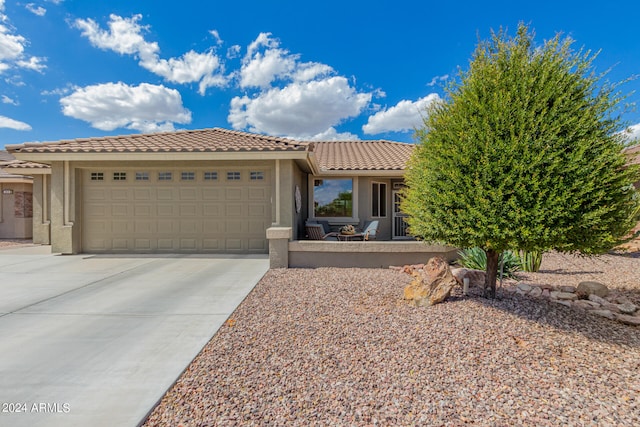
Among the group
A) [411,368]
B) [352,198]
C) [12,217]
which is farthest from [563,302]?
[12,217]

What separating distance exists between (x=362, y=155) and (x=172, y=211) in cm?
846

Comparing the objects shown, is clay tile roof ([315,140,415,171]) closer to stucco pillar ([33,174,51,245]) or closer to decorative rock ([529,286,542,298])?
decorative rock ([529,286,542,298])

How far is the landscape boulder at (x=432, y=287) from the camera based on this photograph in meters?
4.53

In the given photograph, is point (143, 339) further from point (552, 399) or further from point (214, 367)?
point (552, 399)

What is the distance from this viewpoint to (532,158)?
3.58 m

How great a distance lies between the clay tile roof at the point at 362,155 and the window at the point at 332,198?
2.24 ft

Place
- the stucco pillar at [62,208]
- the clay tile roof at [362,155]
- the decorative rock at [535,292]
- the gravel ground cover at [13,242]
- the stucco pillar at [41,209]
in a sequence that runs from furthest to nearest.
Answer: the clay tile roof at [362,155]
the stucco pillar at [41,209]
the gravel ground cover at [13,242]
the stucco pillar at [62,208]
the decorative rock at [535,292]

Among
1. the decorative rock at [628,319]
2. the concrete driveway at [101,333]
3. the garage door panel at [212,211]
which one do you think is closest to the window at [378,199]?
the garage door panel at [212,211]

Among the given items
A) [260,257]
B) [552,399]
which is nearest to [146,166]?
[260,257]

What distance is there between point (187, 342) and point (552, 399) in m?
3.64

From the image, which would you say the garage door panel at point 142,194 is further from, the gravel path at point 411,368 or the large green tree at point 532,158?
the large green tree at point 532,158

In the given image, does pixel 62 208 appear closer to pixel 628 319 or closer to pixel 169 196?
pixel 169 196

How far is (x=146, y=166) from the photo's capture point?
951 centimetres

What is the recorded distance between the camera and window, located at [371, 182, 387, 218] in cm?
1216
